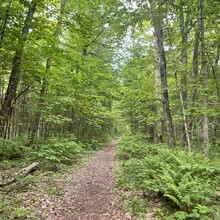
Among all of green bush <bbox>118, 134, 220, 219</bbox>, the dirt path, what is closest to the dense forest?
green bush <bbox>118, 134, 220, 219</bbox>

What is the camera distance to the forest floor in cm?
441

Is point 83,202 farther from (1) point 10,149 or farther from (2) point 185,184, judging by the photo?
(1) point 10,149

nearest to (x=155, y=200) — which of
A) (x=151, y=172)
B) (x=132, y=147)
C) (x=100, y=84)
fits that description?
(x=151, y=172)

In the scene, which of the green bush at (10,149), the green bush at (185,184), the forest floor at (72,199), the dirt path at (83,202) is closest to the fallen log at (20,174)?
the forest floor at (72,199)

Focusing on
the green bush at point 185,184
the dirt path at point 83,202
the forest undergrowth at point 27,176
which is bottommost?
the dirt path at point 83,202

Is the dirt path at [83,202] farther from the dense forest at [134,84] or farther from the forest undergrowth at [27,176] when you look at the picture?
the dense forest at [134,84]

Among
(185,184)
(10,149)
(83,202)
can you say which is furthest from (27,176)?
(185,184)

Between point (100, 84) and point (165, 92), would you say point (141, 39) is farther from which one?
point (165, 92)

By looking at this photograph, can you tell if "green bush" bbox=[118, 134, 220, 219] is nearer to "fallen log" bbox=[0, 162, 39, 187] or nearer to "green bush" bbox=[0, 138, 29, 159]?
"fallen log" bbox=[0, 162, 39, 187]

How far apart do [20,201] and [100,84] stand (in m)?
10.4

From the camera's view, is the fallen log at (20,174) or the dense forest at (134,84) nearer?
the dense forest at (134,84)

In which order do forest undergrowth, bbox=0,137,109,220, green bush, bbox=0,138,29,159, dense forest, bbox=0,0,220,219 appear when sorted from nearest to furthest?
forest undergrowth, bbox=0,137,109,220, dense forest, bbox=0,0,220,219, green bush, bbox=0,138,29,159

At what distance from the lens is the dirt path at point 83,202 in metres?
4.41

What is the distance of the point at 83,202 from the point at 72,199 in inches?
15.0
